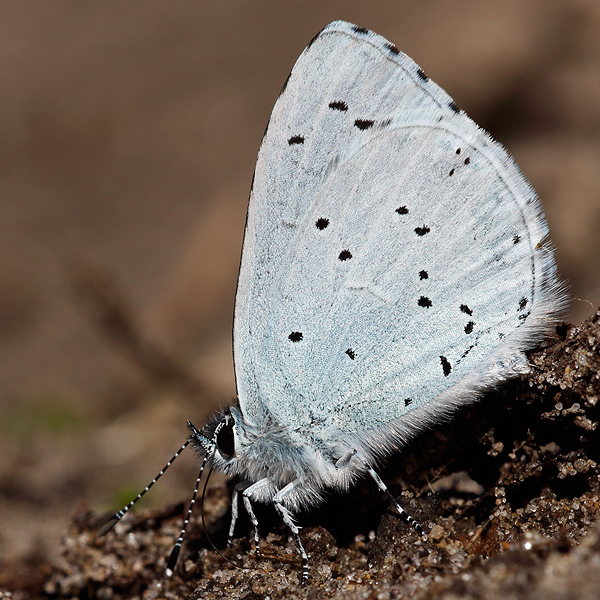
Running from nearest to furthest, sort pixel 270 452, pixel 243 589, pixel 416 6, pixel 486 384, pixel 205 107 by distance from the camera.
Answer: pixel 243 589 < pixel 486 384 < pixel 270 452 < pixel 416 6 < pixel 205 107

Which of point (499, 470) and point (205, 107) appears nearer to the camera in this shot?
point (499, 470)

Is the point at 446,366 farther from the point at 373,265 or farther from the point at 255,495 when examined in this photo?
the point at 255,495

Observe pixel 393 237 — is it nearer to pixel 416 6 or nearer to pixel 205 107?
pixel 416 6

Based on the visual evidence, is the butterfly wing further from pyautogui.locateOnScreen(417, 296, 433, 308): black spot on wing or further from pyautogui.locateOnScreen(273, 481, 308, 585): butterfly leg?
pyautogui.locateOnScreen(273, 481, 308, 585): butterfly leg

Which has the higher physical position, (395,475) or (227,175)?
(227,175)

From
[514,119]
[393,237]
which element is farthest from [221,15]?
[393,237]

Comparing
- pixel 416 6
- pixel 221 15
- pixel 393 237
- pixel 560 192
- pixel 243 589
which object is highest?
pixel 221 15
